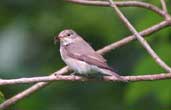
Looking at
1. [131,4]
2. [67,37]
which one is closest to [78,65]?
[67,37]

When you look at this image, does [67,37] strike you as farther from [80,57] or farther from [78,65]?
[78,65]

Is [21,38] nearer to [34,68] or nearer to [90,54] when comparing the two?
[34,68]

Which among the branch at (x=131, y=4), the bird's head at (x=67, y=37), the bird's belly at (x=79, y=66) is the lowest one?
the bird's belly at (x=79, y=66)

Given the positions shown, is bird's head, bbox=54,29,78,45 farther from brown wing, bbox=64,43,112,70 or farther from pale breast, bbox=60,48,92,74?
pale breast, bbox=60,48,92,74

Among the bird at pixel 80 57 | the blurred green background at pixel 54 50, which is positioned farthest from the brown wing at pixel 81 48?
the blurred green background at pixel 54 50

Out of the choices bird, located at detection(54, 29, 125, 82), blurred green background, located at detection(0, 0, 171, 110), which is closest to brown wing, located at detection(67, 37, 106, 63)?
bird, located at detection(54, 29, 125, 82)

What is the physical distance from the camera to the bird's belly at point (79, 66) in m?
5.67

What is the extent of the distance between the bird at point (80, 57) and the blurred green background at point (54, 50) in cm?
98

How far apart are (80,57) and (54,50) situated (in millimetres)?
2641

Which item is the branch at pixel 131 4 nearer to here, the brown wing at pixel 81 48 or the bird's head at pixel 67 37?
the brown wing at pixel 81 48

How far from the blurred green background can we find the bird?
3.21 ft

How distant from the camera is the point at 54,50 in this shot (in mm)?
8641

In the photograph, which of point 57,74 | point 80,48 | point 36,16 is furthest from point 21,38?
point 57,74

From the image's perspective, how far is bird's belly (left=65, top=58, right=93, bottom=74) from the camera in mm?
5669
